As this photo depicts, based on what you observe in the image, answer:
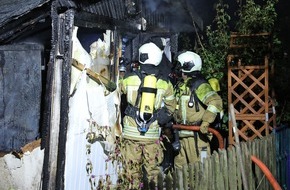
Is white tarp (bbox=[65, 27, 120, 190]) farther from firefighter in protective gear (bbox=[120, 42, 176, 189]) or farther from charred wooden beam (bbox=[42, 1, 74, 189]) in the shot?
firefighter in protective gear (bbox=[120, 42, 176, 189])

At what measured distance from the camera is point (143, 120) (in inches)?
252

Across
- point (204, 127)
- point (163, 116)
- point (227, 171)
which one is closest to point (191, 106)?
point (204, 127)

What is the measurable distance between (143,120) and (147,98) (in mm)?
389

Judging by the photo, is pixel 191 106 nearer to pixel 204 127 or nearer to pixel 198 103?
pixel 198 103

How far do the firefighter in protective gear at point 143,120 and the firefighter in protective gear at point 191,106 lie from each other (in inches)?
24.6

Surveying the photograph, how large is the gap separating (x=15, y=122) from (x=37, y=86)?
0.64m

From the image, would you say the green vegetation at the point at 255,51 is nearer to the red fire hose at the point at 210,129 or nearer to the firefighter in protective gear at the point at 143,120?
the red fire hose at the point at 210,129

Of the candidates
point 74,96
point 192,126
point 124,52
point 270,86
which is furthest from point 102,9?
point 270,86

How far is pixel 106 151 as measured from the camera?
6.10 metres

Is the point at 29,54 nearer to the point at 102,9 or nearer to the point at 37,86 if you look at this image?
the point at 37,86

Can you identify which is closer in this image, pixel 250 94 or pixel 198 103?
pixel 198 103

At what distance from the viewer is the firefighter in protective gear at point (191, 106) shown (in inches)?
283

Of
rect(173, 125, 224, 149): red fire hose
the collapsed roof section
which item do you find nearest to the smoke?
the collapsed roof section

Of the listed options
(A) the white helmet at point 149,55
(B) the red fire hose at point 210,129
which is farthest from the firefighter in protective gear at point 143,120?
(B) the red fire hose at point 210,129
